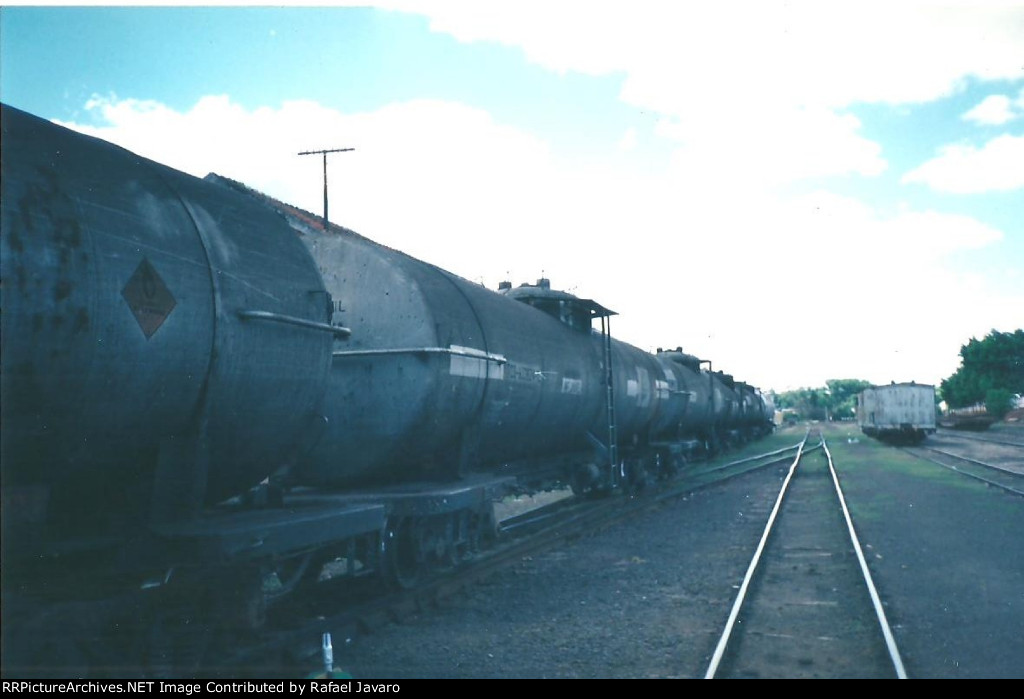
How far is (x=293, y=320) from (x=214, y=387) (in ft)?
3.01

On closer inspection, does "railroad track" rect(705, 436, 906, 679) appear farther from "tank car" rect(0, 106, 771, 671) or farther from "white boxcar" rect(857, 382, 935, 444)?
"white boxcar" rect(857, 382, 935, 444)

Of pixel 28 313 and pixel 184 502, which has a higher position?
pixel 28 313

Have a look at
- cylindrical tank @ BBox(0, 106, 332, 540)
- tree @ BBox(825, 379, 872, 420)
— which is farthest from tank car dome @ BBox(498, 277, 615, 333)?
tree @ BBox(825, 379, 872, 420)

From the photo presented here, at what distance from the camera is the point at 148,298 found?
417 cm

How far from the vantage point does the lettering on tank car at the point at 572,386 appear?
1159cm

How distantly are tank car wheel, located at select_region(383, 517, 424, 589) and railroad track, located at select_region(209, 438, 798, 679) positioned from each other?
139mm

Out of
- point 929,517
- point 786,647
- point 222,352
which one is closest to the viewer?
point 222,352

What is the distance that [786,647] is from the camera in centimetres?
653

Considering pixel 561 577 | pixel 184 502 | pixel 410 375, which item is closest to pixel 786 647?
pixel 561 577

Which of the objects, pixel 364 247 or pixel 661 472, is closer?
pixel 364 247
